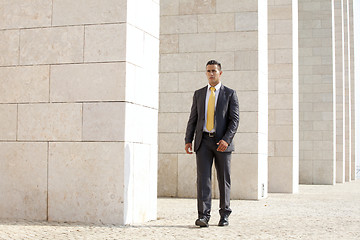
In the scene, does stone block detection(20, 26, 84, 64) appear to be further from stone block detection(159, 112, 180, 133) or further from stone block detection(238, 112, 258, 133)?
stone block detection(238, 112, 258, 133)

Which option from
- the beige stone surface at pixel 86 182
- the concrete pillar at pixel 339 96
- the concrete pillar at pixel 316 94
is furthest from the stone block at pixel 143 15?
the concrete pillar at pixel 339 96

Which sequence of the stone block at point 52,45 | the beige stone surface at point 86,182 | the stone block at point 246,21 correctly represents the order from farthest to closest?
the stone block at point 246,21 → the stone block at point 52,45 → the beige stone surface at point 86,182

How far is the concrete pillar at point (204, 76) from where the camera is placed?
43.4ft

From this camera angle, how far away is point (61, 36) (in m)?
7.91

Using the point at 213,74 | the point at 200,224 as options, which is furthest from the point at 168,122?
Result: the point at 200,224

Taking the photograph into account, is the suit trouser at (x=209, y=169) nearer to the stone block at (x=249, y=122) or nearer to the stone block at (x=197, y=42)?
the stone block at (x=249, y=122)

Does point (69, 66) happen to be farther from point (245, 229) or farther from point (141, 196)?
point (245, 229)

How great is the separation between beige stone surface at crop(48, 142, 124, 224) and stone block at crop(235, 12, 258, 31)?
6748mm

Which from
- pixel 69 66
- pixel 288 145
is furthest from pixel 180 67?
pixel 69 66

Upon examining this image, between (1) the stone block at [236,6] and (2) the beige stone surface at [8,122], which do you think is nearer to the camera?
(2) the beige stone surface at [8,122]

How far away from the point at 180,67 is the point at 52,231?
749 centimetres

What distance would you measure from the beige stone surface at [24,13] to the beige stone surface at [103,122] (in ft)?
4.55

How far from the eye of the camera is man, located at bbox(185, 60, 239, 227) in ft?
25.4

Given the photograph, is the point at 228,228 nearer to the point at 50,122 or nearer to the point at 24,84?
the point at 50,122
